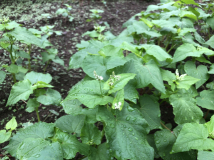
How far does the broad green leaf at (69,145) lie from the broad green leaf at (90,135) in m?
0.06

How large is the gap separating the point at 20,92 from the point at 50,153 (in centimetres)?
75

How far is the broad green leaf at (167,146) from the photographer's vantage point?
1.30 m

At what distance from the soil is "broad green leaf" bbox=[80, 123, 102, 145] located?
0.82 metres

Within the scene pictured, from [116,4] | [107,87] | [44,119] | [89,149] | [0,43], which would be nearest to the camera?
[107,87]

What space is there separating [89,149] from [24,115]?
118 cm

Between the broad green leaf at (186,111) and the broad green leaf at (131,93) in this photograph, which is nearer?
the broad green leaf at (131,93)

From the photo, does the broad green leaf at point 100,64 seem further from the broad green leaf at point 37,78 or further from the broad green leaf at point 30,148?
the broad green leaf at point 30,148

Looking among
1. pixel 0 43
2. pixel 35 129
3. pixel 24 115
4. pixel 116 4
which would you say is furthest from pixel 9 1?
pixel 35 129

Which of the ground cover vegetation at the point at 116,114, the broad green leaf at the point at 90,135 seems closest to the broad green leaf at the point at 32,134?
the ground cover vegetation at the point at 116,114

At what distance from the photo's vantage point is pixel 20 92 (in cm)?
144

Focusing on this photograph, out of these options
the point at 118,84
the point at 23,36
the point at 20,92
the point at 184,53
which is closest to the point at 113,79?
the point at 118,84

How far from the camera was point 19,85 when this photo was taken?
150 centimetres

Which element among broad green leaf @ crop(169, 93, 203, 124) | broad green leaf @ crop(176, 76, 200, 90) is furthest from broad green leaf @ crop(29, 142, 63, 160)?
broad green leaf @ crop(176, 76, 200, 90)

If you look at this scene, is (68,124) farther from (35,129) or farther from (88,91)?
(88,91)
